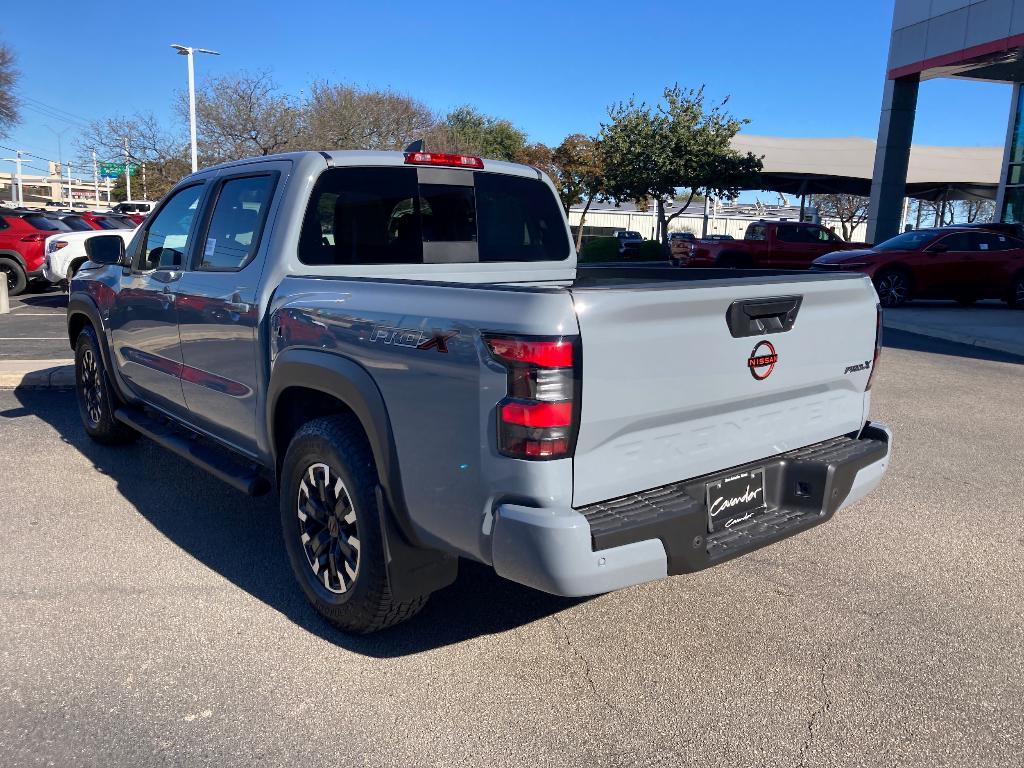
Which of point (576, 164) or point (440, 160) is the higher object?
point (576, 164)

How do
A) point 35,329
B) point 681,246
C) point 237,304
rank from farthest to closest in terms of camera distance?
point 681,246
point 35,329
point 237,304

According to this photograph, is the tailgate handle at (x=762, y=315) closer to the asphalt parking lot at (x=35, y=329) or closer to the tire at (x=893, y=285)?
the asphalt parking lot at (x=35, y=329)

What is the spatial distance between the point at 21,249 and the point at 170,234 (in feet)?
46.0

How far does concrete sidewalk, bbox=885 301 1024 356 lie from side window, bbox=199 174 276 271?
1057 cm

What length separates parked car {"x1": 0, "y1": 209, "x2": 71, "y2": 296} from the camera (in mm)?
16578

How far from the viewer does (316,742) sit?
2723mm

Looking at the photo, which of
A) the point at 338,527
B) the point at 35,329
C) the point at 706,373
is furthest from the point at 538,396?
the point at 35,329

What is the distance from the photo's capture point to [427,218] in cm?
427

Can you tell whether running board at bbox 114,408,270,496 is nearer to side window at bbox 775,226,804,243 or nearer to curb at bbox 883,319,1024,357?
curb at bbox 883,319,1024,357

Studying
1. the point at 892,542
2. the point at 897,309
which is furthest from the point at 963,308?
the point at 892,542

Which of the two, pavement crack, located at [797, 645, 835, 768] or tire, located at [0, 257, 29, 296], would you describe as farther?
tire, located at [0, 257, 29, 296]

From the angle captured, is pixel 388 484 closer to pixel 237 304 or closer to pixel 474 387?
pixel 474 387

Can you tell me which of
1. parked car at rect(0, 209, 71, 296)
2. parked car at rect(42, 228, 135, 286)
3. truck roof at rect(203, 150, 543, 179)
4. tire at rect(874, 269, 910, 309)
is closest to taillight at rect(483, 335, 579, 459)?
truck roof at rect(203, 150, 543, 179)

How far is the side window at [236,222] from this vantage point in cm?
399
